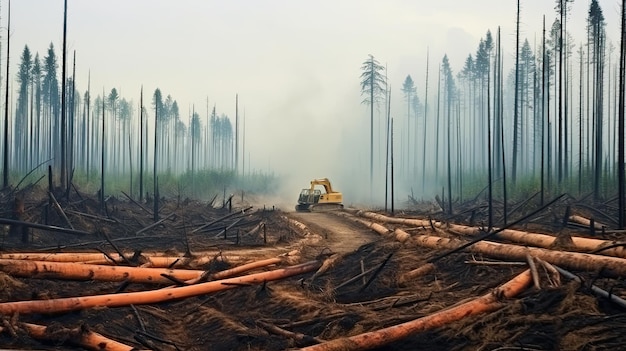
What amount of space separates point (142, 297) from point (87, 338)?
247 cm

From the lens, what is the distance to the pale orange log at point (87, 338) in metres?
7.44

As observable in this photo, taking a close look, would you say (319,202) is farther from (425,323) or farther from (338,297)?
(425,323)

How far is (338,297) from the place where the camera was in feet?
34.5

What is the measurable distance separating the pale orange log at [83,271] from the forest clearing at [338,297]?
0.06 feet

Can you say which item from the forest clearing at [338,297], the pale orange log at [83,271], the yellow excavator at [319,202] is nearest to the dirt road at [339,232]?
the forest clearing at [338,297]

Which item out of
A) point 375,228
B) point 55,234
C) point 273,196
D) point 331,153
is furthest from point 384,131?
point 55,234

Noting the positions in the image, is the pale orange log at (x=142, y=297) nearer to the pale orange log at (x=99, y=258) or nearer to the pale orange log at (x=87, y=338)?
the pale orange log at (x=87, y=338)

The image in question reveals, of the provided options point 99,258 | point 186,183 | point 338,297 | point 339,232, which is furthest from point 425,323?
point 186,183

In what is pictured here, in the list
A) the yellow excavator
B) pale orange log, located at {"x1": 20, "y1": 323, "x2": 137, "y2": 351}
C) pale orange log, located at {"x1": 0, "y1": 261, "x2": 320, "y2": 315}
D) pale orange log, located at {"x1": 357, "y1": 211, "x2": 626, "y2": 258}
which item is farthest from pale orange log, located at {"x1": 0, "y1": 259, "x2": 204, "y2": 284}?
the yellow excavator

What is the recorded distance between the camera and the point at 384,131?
293ft

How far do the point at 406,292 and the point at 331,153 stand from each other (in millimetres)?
60592

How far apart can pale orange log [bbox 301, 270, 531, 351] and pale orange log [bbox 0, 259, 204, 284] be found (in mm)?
5240

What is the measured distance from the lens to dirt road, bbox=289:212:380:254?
1881cm

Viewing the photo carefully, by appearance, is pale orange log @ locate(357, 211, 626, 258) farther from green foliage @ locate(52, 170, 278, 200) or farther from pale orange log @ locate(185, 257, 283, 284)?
green foliage @ locate(52, 170, 278, 200)
